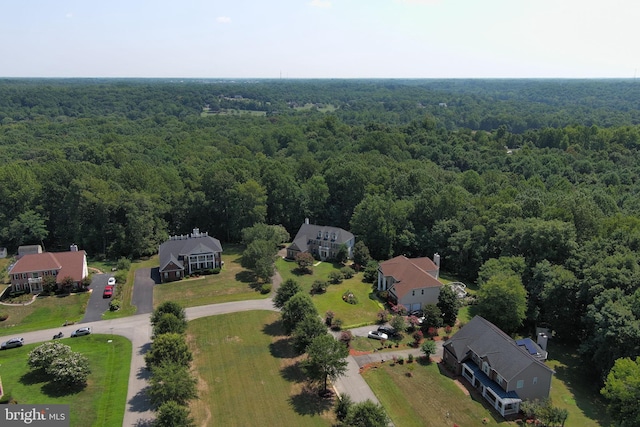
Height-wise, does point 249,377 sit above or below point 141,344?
above

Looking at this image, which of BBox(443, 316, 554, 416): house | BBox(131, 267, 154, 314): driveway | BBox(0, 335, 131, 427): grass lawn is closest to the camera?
BBox(0, 335, 131, 427): grass lawn

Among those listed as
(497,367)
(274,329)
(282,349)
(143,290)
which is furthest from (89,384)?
(497,367)

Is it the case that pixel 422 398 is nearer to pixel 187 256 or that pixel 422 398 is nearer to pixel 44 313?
pixel 187 256

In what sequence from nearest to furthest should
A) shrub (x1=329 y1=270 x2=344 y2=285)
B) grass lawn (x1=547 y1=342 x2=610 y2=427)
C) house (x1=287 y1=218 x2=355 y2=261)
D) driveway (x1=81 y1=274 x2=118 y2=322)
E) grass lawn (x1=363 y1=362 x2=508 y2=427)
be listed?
grass lawn (x1=363 y1=362 x2=508 y2=427) → grass lawn (x1=547 y1=342 x2=610 y2=427) → driveway (x1=81 y1=274 x2=118 y2=322) → shrub (x1=329 y1=270 x2=344 y2=285) → house (x1=287 y1=218 x2=355 y2=261)

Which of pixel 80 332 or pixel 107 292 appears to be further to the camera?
pixel 107 292

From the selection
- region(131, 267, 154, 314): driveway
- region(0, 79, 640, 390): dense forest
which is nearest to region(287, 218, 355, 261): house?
region(0, 79, 640, 390): dense forest

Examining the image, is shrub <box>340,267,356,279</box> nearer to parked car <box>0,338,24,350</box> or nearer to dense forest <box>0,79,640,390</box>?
dense forest <box>0,79,640,390</box>
